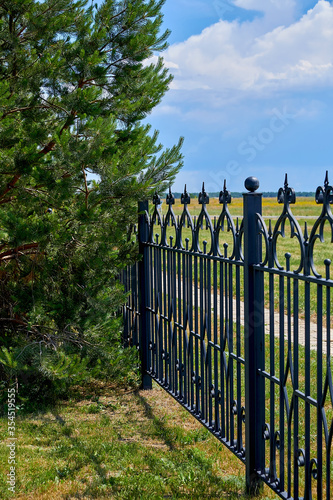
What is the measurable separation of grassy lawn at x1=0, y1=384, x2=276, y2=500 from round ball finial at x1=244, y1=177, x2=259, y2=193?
2.13 m

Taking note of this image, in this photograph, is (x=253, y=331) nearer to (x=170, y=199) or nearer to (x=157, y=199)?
(x=170, y=199)

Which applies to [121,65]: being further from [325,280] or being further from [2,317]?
[325,280]

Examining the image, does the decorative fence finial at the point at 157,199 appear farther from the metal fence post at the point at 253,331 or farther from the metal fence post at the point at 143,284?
the metal fence post at the point at 253,331

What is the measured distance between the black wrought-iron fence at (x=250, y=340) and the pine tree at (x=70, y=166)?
528 millimetres

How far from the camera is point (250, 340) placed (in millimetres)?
3295

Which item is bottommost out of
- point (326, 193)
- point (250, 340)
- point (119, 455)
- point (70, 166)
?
point (119, 455)

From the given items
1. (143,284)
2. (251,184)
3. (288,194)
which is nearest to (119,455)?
(143,284)

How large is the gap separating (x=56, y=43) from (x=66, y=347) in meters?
3.50

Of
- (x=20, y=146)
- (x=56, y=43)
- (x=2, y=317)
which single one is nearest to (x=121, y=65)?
(x=56, y=43)

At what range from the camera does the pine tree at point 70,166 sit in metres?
4.88

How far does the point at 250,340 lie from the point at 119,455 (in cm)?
167

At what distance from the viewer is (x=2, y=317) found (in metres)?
5.70

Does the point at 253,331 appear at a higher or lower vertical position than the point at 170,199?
lower

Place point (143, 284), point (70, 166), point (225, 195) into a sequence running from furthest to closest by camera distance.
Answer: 1. point (143, 284)
2. point (70, 166)
3. point (225, 195)
